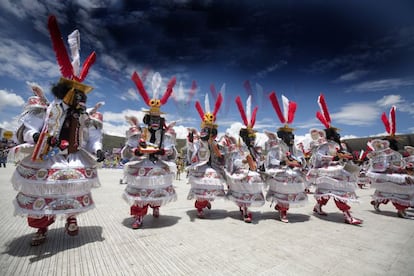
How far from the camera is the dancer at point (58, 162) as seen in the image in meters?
2.63

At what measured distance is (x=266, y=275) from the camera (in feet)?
7.32

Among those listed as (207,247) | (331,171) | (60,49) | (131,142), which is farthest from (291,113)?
(60,49)

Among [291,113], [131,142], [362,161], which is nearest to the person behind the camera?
[131,142]

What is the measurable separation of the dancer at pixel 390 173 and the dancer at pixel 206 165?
4.68m

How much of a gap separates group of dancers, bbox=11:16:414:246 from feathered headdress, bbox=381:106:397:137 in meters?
0.04

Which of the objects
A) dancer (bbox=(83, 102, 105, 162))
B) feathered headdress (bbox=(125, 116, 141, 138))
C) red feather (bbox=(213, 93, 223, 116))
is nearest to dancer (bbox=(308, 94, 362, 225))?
red feather (bbox=(213, 93, 223, 116))

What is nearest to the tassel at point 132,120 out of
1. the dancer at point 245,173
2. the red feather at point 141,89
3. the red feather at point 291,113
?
the red feather at point 141,89

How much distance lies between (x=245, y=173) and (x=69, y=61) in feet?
12.7

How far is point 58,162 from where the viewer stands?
284cm

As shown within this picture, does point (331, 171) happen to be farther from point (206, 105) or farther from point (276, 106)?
point (206, 105)

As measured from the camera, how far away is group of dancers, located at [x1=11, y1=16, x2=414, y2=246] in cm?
271

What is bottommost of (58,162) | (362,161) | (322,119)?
(362,161)

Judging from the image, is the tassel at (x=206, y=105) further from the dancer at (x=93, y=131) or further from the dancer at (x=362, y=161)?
the dancer at (x=362, y=161)

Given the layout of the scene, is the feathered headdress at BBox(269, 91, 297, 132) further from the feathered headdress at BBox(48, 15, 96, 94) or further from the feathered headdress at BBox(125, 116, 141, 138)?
the feathered headdress at BBox(48, 15, 96, 94)
